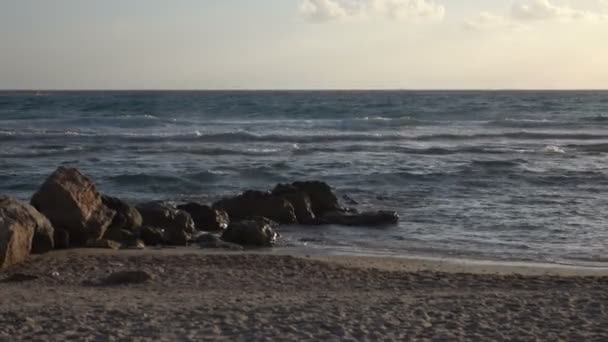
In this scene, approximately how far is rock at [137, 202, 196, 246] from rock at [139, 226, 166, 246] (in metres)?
0.11

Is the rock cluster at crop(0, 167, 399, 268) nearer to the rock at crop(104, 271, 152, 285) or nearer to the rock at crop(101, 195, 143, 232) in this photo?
the rock at crop(101, 195, 143, 232)

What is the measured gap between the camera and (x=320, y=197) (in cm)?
1720

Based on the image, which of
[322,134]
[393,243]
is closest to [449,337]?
[393,243]

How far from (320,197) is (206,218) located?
2716 mm

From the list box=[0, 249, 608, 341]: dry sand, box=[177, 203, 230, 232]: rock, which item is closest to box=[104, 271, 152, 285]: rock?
box=[0, 249, 608, 341]: dry sand

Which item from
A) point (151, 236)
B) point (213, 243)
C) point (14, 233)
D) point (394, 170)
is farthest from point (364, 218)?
point (394, 170)

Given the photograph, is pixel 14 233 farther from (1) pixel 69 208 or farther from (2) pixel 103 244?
(2) pixel 103 244

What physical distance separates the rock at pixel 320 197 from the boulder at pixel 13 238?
649 cm

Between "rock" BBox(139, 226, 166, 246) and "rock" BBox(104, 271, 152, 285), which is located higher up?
"rock" BBox(104, 271, 152, 285)

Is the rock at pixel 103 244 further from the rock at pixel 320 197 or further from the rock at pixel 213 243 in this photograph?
the rock at pixel 320 197

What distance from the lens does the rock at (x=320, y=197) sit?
667 inches

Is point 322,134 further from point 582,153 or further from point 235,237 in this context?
point 235,237

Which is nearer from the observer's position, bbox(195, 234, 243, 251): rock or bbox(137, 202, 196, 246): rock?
bbox(195, 234, 243, 251): rock

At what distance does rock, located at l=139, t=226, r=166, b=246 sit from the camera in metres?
13.7
